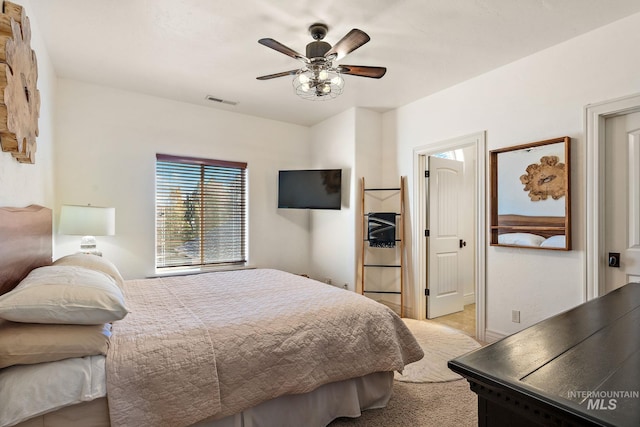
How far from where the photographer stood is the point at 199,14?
7.63ft

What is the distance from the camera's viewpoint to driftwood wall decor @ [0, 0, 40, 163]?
57.4 inches

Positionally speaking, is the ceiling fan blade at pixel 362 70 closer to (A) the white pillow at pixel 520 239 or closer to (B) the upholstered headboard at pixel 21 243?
(A) the white pillow at pixel 520 239

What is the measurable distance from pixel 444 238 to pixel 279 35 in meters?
3.08

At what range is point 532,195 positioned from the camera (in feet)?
9.50

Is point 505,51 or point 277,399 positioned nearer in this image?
point 277,399

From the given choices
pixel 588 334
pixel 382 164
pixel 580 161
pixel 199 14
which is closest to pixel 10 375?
pixel 588 334

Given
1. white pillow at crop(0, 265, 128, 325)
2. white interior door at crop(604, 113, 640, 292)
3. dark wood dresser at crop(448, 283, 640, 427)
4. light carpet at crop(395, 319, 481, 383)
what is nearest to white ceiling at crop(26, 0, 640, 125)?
white interior door at crop(604, 113, 640, 292)

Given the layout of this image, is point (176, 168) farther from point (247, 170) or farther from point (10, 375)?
point (10, 375)

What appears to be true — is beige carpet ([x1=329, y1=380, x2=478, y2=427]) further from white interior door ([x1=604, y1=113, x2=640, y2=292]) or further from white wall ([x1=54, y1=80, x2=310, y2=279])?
white wall ([x1=54, y1=80, x2=310, y2=279])

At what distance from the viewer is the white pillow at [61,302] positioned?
1264 millimetres

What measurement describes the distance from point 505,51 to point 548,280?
201 centimetres

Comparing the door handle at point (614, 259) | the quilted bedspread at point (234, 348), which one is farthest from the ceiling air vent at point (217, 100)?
the door handle at point (614, 259)

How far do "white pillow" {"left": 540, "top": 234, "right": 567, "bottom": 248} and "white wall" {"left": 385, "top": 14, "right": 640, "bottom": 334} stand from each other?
66 millimetres

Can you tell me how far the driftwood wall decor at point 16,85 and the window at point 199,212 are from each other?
2026 mm
